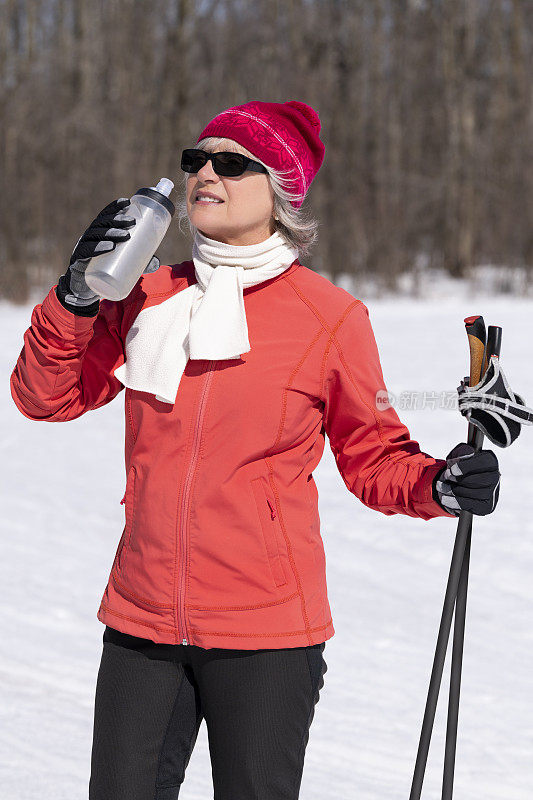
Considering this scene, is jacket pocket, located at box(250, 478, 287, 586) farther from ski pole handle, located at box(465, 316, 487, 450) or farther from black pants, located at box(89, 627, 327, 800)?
ski pole handle, located at box(465, 316, 487, 450)

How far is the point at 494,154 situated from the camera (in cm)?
1900

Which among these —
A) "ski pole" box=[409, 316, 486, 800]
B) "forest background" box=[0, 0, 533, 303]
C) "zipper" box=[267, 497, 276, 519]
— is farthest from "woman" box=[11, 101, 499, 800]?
"forest background" box=[0, 0, 533, 303]

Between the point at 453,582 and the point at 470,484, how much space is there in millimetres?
221

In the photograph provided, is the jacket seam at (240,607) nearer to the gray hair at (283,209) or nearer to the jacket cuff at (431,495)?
the jacket cuff at (431,495)

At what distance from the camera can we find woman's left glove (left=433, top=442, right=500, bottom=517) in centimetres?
169

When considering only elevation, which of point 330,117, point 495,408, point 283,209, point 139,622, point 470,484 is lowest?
point 330,117

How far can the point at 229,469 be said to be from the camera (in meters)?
1.69

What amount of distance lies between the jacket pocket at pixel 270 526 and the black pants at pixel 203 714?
135 mm

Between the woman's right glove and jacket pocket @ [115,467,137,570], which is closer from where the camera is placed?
the woman's right glove

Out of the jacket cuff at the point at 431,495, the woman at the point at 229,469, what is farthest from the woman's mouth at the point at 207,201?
the jacket cuff at the point at 431,495

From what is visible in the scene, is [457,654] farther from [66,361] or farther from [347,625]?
[347,625]

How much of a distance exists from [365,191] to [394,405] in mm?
17092

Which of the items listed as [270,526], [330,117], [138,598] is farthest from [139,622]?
[330,117]

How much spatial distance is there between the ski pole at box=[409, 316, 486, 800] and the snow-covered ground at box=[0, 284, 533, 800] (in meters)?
0.09
